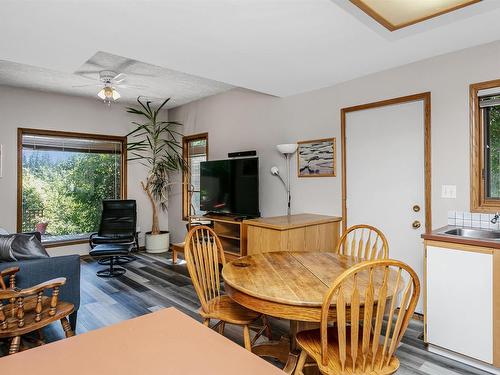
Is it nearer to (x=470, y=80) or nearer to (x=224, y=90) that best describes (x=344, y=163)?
(x=470, y=80)

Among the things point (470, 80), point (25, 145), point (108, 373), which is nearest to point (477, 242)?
point (470, 80)

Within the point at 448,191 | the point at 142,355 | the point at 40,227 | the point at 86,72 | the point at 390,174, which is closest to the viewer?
the point at 142,355

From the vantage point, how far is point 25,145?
491 cm

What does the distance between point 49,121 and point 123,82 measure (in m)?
1.52

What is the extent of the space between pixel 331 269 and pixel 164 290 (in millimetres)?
2422

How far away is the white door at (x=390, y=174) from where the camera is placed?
121 inches

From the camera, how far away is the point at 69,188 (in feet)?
17.6

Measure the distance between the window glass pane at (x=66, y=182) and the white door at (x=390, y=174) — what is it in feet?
13.8

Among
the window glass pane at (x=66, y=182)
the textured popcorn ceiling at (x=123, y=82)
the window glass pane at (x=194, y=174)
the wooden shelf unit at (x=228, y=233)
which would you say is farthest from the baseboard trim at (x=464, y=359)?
the window glass pane at (x=66, y=182)

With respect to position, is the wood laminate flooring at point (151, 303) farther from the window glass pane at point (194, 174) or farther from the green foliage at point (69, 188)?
the window glass pane at point (194, 174)

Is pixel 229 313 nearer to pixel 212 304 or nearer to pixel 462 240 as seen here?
pixel 212 304

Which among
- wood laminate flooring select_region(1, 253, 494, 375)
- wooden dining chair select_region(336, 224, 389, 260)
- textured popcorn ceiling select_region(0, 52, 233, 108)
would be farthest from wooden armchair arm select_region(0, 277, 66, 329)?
textured popcorn ceiling select_region(0, 52, 233, 108)

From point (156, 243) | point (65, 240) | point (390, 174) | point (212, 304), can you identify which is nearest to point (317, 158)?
point (390, 174)

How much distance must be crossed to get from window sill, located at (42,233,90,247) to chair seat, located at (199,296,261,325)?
13.0 ft
